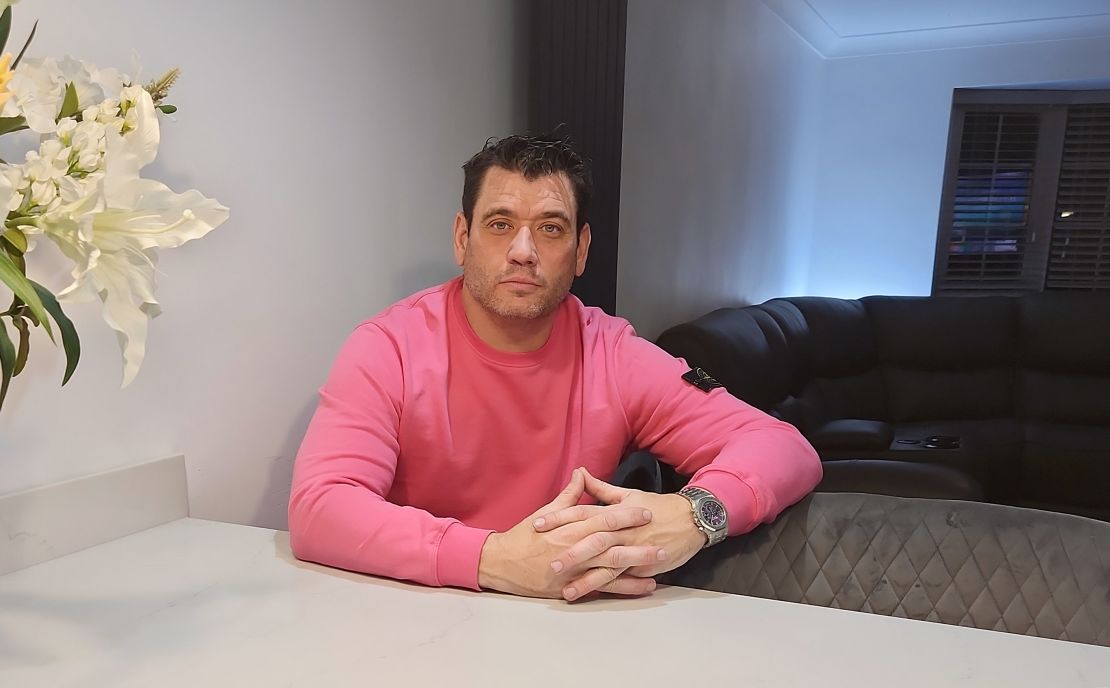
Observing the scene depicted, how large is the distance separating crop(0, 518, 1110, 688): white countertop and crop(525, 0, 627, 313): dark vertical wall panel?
1172mm

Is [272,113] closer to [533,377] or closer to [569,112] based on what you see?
[533,377]

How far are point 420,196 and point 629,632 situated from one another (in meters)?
1.14

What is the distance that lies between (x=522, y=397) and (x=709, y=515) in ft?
1.35

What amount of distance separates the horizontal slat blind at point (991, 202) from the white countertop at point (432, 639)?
3858 millimetres

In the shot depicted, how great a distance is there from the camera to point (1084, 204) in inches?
156

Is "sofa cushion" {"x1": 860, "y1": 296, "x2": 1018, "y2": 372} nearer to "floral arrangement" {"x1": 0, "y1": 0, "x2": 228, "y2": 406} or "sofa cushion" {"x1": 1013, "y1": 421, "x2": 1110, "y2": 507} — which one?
"sofa cushion" {"x1": 1013, "y1": 421, "x2": 1110, "y2": 507}

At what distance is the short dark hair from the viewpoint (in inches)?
52.5

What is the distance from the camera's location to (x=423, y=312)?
1.33 metres

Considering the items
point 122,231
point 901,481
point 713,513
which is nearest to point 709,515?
point 713,513

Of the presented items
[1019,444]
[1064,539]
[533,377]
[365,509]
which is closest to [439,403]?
[533,377]

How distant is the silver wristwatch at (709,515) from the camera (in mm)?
1037

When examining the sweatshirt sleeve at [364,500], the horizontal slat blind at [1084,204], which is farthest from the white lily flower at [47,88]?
the horizontal slat blind at [1084,204]

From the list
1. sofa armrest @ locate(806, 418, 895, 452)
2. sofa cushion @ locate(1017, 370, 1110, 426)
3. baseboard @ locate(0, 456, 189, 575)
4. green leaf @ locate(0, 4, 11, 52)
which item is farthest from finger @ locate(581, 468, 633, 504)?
sofa cushion @ locate(1017, 370, 1110, 426)

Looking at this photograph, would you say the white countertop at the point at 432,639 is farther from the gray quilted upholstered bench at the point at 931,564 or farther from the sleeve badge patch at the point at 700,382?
the sleeve badge patch at the point at 700,382
